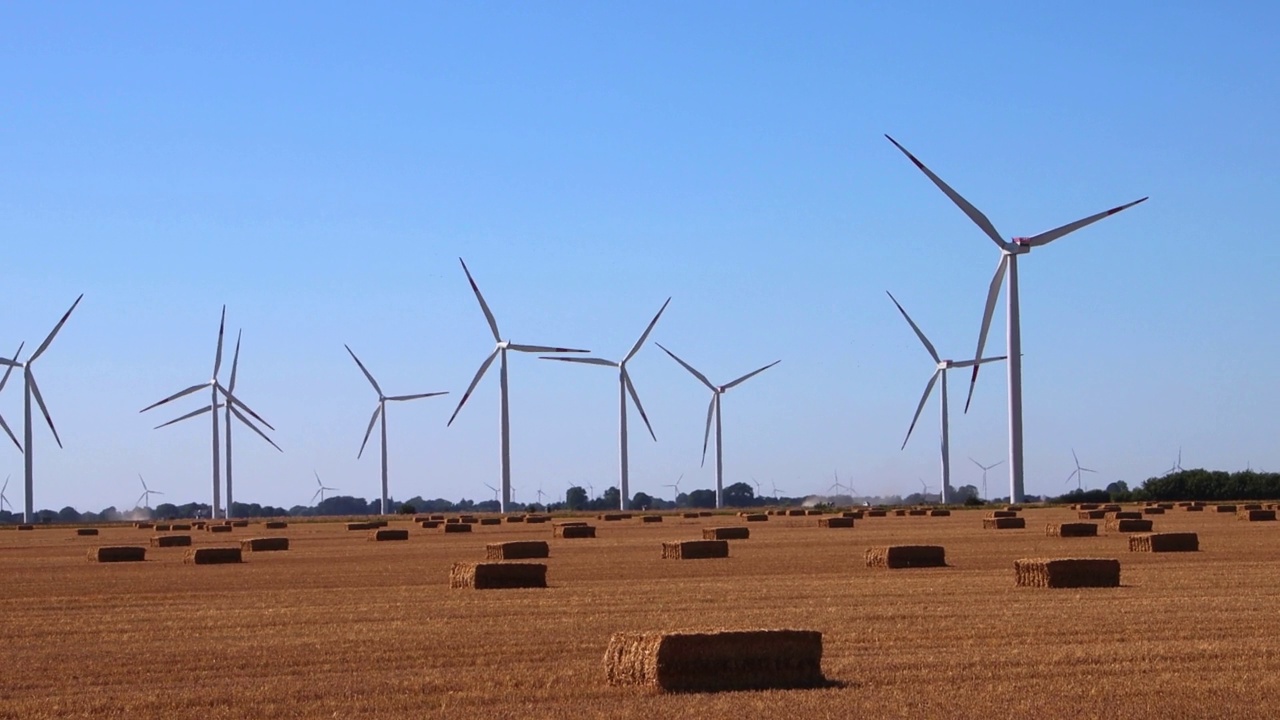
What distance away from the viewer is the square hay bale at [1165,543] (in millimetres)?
44838

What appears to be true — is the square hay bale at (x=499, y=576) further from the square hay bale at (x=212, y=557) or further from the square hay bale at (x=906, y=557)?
the square hay bale at (x=212, y=557)

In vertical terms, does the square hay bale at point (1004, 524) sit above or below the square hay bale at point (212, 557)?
below

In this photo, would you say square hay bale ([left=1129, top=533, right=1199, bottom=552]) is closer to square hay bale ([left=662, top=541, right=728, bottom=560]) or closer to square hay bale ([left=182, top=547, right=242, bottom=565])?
square hay bale ([left=662, top=541, right=728, bottom=560])

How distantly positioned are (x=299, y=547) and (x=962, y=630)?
42.3 m

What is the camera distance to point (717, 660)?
59.9 feet

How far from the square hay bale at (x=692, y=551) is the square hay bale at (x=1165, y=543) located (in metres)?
10.3

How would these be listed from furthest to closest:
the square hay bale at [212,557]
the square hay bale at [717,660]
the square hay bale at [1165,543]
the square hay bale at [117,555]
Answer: the square hay bale at [117,555] < the square hay bale at [212,557] < the square hay bale at [1165,543] < the square hay bale at [717,660]

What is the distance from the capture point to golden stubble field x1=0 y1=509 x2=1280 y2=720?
58.5ft

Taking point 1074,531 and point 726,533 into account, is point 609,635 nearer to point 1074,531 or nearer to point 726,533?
point 1074,531

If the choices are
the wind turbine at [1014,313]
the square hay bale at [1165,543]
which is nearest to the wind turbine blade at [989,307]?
the wind turbine at [1014,313]

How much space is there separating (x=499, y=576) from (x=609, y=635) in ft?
32.4

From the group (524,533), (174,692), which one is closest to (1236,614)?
(174,692)

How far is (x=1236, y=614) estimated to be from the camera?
83.7ft

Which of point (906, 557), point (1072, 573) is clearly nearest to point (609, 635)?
point (1072, 573)
